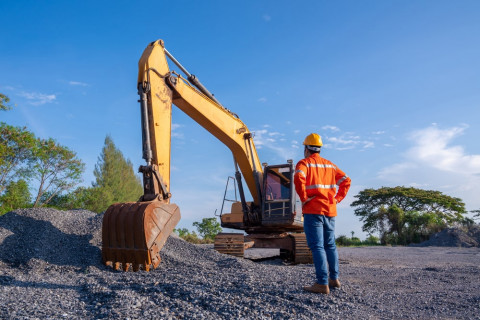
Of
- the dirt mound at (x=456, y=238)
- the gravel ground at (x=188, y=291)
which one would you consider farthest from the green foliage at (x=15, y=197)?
the dirt mound at (x=456, y=238)

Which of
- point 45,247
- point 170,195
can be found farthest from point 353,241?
point 45,247

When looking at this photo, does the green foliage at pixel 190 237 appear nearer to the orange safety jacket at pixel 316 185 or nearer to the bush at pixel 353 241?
the bush at pixel 353 241

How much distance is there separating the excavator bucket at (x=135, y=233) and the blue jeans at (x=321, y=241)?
2.49 m

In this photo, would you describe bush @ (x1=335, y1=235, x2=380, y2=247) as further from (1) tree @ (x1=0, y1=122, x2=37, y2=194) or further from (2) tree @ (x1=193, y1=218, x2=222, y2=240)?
(1) tree @ (x1=0, y1=122, x2=37, y2=194)

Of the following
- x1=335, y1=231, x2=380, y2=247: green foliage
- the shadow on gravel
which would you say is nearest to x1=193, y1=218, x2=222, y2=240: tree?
x1=335, y1=231, x2=380, y2=247: green foliage

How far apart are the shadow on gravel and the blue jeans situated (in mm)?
3943

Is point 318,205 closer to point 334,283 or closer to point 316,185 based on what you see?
point 316,185

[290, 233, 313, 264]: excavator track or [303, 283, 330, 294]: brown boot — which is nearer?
[303, 283, 330, 294]: brown boot

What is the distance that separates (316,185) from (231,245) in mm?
5774

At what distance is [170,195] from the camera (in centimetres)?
699

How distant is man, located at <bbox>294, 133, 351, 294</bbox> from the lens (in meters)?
4.80

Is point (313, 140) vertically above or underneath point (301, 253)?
above

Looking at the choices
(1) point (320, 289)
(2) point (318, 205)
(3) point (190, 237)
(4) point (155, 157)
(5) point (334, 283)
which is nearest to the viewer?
(1) point (320, 289)

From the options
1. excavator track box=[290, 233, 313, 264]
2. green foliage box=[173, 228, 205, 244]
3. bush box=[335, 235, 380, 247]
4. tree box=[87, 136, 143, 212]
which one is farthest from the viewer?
tree box=[87, 136, 143, 212]
